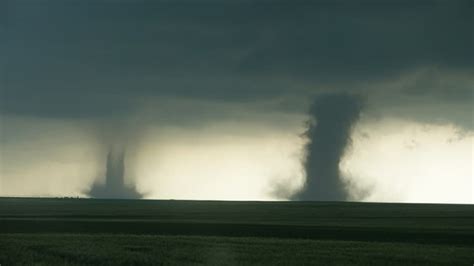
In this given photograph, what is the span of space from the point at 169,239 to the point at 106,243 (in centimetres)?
583

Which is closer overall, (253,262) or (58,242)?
(253,262)

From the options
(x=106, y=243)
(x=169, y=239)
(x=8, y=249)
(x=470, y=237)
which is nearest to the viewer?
(x=8, y=249)

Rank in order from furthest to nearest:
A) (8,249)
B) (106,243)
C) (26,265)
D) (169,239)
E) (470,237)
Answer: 1. (470,237)
2. (169,239)
3. (106,243)
4. (8,249)
5. (26,265)

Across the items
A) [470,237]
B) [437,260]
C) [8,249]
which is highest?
[470,237]

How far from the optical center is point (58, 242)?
172ft

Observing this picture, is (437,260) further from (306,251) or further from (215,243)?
(215,243)

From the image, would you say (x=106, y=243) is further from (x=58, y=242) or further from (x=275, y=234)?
(x=275, y=234)

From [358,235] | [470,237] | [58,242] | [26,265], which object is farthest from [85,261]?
[470,237]

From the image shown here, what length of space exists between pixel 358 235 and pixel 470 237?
9980mm

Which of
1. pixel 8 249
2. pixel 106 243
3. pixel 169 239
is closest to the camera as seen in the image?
pixel 8 249

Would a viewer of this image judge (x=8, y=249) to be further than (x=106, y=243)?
No

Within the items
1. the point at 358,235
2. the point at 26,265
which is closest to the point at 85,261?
the point at 26,265

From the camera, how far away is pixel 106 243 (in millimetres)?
51125

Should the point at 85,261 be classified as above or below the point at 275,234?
below
